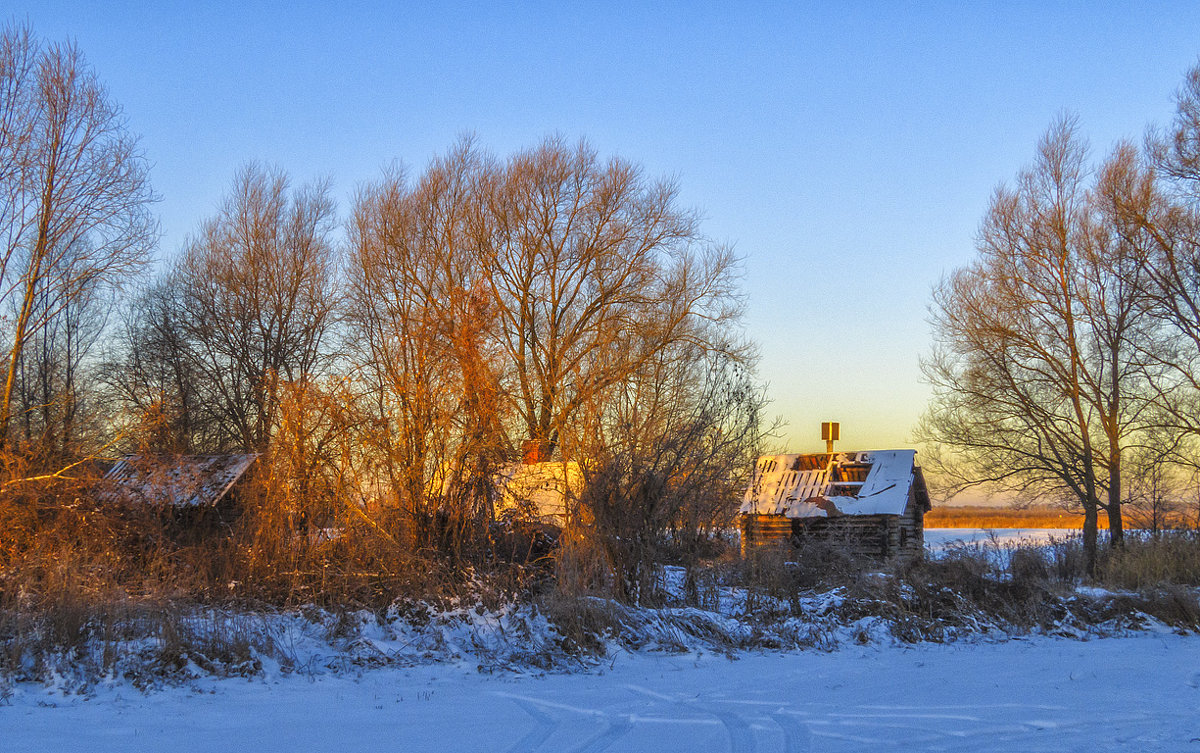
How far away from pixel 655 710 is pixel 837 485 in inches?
728

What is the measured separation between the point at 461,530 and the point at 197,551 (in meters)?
4.16

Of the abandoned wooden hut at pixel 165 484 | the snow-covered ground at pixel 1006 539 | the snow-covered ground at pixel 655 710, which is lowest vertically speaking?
the snow-covered ground at pixel 655 710

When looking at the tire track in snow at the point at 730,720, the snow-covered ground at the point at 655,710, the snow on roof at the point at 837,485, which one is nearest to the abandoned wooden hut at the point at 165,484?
the snow-covered ground at the point at 655,710

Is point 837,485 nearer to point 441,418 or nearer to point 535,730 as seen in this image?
point 441,418

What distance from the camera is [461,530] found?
42.8 ft

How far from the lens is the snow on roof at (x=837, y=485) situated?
2422 cm

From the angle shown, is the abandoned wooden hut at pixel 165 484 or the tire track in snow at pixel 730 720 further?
A: the abandoned wooden hut at pixel 165 484

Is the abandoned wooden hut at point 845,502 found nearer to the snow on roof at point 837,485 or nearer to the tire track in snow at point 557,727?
the snow on roof at point 837,485

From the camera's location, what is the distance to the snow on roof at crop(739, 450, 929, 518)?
24219 mm

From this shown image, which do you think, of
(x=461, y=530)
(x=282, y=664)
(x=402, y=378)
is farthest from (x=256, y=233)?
(x=282, y=664)

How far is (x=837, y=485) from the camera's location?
2523 centimetres

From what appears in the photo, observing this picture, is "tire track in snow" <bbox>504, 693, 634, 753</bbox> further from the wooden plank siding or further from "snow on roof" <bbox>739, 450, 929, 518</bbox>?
"snow on roof" <bbox>739, 450, 929, 518</bbox>

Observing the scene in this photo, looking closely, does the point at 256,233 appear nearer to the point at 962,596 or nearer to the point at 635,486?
the point at 635,486

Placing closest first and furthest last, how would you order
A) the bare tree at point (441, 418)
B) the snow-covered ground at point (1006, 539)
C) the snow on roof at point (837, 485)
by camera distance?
1. the bare tree at point (441, 418)
2. the snow-covered ground at point (1006, 539)
3. the snow on roof at point (837, 485)
